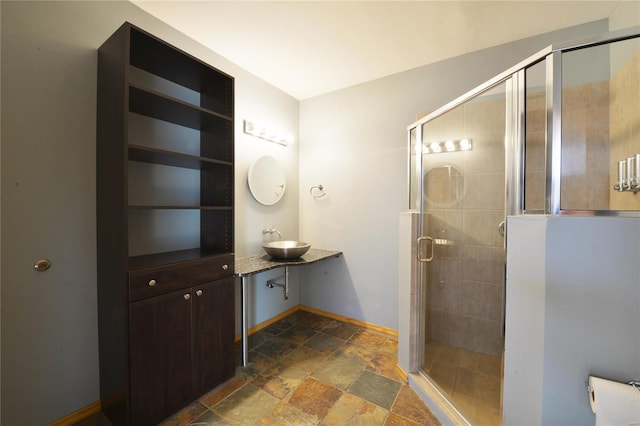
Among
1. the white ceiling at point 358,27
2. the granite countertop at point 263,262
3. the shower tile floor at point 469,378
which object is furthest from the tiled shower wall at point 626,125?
the granite countertop at point 263,262

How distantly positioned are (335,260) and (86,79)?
7.96 feet

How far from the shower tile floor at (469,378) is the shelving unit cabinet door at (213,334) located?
1443mm

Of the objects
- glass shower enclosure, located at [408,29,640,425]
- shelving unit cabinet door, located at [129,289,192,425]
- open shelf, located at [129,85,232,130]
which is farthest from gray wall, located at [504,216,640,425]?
open shelf, located at [129,85,232,130]

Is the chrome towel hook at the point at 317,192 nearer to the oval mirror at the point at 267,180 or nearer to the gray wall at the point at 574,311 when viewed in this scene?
the oval mirror at the point at 267,180

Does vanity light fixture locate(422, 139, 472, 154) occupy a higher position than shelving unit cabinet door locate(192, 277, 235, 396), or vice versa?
vanity light fixture locate(422, 139, 472, 154)

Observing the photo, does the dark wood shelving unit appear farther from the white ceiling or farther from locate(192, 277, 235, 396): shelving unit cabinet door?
the white ceiling

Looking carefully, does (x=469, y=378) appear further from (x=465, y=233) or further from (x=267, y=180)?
(x=267, y=180)

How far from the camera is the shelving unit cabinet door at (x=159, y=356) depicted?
1.27 meters

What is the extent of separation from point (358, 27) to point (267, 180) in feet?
4.94

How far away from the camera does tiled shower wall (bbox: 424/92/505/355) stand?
62.9 inches

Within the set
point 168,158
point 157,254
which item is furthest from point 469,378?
point 168,158

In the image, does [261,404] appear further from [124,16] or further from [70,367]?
[124,16]

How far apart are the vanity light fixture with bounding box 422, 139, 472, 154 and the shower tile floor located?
1399mm

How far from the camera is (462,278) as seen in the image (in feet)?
6.42
